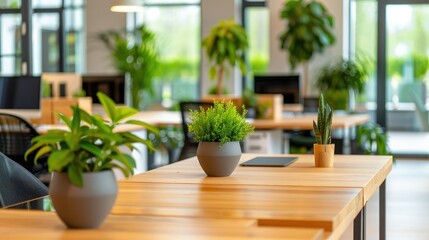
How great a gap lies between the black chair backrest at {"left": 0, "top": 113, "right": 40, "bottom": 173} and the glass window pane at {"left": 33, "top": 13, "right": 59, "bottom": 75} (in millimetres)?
8448

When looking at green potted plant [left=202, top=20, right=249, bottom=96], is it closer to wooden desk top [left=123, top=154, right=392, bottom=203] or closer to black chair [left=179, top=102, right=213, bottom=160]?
black chair [left=179, top=102, right=213, bottom=160]

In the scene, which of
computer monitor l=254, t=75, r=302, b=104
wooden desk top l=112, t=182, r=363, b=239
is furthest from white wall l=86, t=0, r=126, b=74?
wooden desk top l=112, t=182, r=363, b=239

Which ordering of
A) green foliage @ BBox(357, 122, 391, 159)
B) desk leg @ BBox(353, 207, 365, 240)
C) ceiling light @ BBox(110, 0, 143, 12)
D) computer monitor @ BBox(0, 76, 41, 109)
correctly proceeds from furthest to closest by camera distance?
1. ceiling light @ BBox(110, 0, 143, 12)
2. green foliage @ BBox(357, 122, 391, 159)
3. computer monitor @ BBox(0, 76, 41, 109)
4. desk leg @ BBox(353, 207, 365, 240)

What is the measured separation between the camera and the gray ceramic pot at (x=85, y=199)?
1.90 meters

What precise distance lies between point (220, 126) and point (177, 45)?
1087cm

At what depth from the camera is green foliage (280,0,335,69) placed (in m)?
11.8

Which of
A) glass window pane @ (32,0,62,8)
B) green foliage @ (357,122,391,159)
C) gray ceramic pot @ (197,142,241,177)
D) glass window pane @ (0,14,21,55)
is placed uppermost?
glass window pane @ (32,0,62,8)

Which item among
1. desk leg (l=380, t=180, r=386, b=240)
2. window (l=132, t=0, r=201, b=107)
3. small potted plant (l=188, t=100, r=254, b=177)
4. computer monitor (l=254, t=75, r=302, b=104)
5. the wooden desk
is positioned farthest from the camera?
window (l=132, t=0, r=201, b=107)

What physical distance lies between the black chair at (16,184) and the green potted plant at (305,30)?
8.98 m

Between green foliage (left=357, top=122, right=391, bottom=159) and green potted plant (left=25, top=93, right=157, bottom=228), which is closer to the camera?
green potted plant (left=25, top=93, right=157, bottom=228)

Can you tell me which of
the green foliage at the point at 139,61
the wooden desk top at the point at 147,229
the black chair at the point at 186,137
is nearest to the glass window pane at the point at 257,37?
the green foliage at the point at 139,61

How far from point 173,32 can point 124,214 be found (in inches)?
460

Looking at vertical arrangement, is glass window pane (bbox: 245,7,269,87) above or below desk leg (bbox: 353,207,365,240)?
above

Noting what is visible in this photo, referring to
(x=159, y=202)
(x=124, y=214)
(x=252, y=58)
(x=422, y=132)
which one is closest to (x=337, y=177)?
(x=159, y=202)
